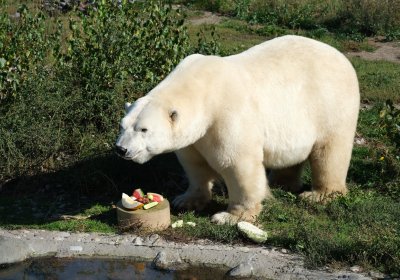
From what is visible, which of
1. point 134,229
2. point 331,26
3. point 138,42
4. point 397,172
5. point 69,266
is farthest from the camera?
point 331,26

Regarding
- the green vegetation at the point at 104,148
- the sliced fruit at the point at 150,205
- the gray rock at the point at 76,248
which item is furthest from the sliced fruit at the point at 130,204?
the gray rock at the point at 76,248

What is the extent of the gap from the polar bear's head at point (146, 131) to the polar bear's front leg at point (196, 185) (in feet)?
3.26

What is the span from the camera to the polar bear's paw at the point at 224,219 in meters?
7.20

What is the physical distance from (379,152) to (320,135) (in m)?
1.36

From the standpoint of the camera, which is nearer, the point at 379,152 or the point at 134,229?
the point at 134,229

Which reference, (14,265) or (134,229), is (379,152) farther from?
(14,265)

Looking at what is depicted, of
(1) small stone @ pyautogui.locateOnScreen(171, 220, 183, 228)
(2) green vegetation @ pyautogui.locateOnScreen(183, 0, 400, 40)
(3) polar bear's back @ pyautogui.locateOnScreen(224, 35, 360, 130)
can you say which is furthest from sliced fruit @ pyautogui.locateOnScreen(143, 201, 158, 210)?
(2) green vegetation @ pyautogui.locateOnScreen(183, 0, 400, 40)

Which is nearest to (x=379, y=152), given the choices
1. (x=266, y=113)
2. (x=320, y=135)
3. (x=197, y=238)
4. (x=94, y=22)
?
(x=320, y=135)

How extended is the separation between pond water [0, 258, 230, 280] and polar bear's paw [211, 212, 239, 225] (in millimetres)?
746

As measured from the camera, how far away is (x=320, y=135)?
296 inches

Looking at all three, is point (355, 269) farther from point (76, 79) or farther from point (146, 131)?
point (76, 79)

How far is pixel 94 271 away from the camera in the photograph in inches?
260

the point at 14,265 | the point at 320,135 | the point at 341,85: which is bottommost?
the point at 14,265

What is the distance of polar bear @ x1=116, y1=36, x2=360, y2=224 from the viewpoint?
6521 mm
